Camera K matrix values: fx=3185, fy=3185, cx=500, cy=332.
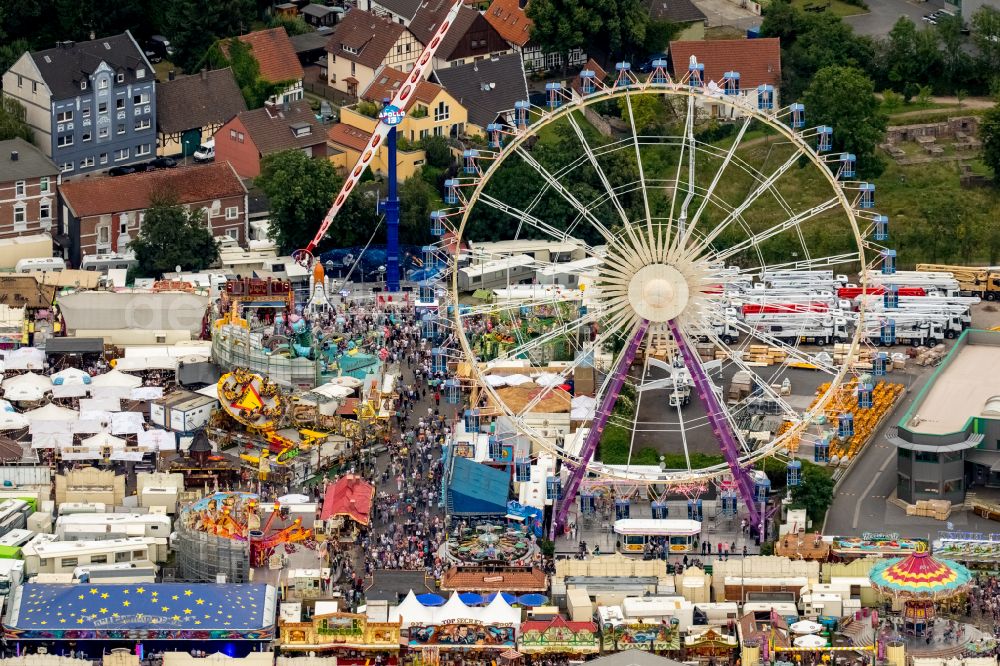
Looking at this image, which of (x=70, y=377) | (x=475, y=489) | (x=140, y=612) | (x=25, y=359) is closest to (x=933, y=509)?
(x=475, y=489)

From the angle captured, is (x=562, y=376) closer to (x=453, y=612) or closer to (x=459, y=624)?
(x=453, y=612)

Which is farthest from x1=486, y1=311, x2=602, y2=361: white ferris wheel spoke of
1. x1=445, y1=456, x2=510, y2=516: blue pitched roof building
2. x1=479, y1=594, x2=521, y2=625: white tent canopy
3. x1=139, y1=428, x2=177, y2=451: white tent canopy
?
x1=139, y1=428, x2=177, y2=451: white tent canopy

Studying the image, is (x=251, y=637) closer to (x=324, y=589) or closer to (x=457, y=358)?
(x=324, y=589)

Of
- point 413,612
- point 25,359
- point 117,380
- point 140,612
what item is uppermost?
point 25,359

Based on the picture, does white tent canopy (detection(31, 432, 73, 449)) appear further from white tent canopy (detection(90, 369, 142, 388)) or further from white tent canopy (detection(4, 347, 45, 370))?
white tent canopy (detection(4, 347, 45, 370))

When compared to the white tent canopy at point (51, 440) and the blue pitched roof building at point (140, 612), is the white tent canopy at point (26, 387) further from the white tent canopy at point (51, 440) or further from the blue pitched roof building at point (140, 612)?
the blue pitched roof building at point (140, 612)

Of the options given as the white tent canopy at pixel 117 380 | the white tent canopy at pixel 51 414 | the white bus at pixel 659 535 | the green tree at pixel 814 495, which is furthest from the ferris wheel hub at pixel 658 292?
the white tent canopy at pixel 51 414
